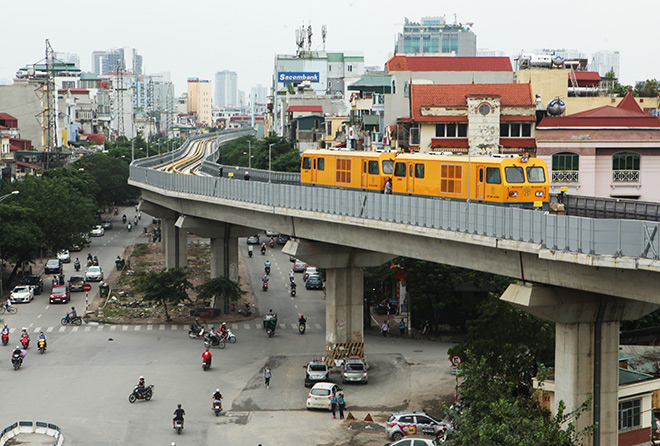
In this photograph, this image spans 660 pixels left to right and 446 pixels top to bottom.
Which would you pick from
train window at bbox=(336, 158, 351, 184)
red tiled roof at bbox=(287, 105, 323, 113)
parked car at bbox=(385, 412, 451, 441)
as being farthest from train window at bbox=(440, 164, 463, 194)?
red tiled roof at bbox=(287, 105, 323, 113)

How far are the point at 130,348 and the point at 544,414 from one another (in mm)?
33448

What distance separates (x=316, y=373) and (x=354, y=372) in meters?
2.15

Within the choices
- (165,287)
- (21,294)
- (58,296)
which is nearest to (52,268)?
(21,294)

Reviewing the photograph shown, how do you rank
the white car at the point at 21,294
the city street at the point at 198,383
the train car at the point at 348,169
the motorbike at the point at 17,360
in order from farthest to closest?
the white car at the point at 21,294, the motorbike at the point at 17,360, the train car at the point at 348,169, the city street at the point at 198,383

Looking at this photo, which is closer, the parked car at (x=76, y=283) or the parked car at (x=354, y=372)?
the parked car at (x=354, y=372)

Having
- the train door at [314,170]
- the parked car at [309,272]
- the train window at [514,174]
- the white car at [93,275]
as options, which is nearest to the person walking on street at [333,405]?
the train window at [514,174]

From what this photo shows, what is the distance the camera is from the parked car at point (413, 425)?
137ft

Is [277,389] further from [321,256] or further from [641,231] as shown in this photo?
[641,231]

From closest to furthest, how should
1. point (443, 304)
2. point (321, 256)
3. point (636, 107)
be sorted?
point (321, 256) → point (443, 304) → point (636, 107)

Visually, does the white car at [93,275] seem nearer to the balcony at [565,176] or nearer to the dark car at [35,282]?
the dark car at [35,282]

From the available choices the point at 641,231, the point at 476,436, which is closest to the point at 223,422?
the point at 476,436

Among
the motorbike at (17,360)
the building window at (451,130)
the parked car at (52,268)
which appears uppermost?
the building window at (451,130)

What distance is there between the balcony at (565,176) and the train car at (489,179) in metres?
20.7

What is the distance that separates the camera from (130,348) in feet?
200
